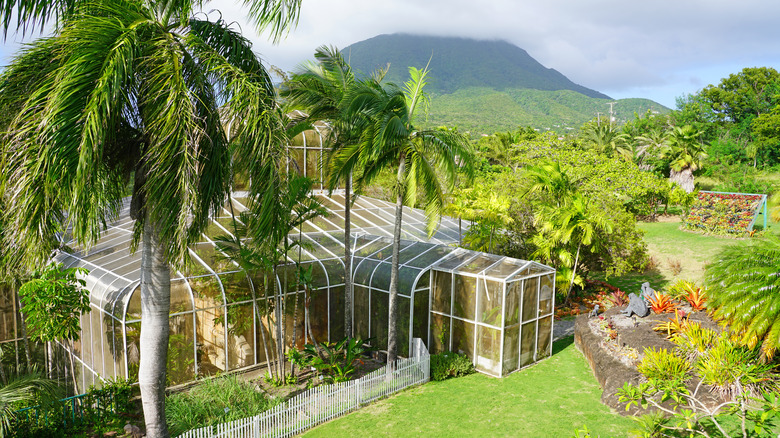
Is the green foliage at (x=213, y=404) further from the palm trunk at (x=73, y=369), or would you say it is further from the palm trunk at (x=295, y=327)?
the palm trunk at (x=73, y=369)

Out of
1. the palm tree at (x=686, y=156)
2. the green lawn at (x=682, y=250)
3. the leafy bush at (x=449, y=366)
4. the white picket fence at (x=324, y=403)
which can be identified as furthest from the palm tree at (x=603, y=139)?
the white picket fence at (x=324, y=403)

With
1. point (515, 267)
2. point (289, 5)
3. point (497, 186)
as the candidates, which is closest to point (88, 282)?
point (289, 5)

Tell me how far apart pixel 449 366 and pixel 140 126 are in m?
9.94

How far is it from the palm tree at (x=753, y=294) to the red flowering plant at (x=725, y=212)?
18810 millimetres

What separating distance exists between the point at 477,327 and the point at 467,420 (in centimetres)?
335

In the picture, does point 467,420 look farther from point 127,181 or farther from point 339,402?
point 127,181

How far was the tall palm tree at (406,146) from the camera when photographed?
11.5 meters

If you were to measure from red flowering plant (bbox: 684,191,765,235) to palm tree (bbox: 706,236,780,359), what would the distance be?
18.8 metres

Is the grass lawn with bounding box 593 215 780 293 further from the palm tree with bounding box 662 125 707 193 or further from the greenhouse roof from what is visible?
Answer: the palm tree with bounding box 662 125 707 193

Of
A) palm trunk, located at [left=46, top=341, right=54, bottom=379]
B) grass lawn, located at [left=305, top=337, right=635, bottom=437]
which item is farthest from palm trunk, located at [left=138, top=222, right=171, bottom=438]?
palm trunk, located at [left=46, top=341, right=54, bottom=379]

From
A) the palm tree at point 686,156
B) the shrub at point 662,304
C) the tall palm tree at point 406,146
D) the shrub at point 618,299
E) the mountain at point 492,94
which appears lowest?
the shrub at point 618,299

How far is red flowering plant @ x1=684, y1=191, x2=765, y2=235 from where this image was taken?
87.0 ft

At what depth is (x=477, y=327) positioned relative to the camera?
46.4 ft

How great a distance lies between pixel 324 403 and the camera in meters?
11.5
